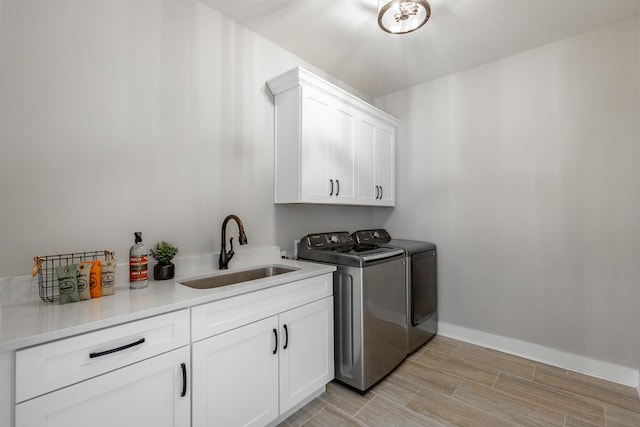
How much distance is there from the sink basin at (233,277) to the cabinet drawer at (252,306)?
0.22m

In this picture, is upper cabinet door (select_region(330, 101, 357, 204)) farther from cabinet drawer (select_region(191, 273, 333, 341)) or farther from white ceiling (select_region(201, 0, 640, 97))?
cabinet drawer (select_region(191, 273, 333, 341))

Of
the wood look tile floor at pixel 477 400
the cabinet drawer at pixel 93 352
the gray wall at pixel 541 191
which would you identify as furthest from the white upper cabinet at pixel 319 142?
the wood look tile floor at pixel 477 400

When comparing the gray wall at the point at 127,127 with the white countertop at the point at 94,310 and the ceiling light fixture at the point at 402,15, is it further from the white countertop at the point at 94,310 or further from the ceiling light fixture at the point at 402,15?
the ceiling light fixture at the point at 402,15

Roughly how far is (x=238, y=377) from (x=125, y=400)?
0.49m

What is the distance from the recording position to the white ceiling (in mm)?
1958

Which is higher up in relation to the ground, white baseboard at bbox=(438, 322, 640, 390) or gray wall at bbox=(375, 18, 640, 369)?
gray wall at bbox=(375, 18, 640, 369)

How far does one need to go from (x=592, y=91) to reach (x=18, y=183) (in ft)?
11.9

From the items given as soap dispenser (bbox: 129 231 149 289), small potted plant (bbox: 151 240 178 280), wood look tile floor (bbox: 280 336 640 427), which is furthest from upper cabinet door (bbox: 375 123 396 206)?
soap dispenser (bbox: 129 231 149 289)

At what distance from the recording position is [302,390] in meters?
1.75

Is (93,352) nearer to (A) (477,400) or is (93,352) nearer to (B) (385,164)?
(A) (477,400)

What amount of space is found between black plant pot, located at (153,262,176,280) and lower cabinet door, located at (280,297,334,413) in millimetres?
685

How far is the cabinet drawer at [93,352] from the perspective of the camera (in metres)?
0.88

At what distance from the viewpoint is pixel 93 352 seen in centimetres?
99

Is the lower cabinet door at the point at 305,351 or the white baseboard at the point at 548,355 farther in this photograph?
the white baseboard at the point at 548,355
